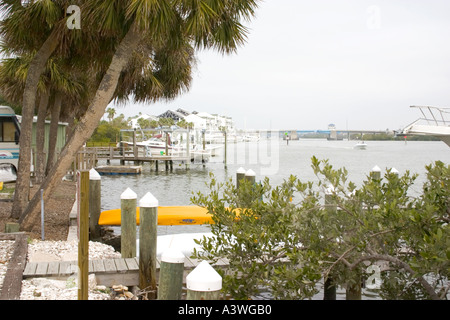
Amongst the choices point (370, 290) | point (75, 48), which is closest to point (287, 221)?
point (370, 290)

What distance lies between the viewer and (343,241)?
218 inches

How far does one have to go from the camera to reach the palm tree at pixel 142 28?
30.6 ft

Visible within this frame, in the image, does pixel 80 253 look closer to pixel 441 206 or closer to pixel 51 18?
pixel 441 206

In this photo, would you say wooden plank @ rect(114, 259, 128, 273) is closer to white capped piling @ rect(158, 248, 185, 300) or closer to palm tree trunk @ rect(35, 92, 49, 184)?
white capped piling @ rect(158, 248, 185, 300)

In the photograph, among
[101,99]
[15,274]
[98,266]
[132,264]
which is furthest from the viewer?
[101,99]

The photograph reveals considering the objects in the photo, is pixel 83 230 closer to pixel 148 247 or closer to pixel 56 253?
pixel 148 247

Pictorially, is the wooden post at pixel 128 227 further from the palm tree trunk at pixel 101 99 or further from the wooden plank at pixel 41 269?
the palm tree trunk at pixel 101 99

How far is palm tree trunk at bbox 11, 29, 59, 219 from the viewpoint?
1127cm

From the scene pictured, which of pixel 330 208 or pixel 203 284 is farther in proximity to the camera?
pixel 330 208

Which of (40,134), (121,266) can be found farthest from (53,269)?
(40,134)

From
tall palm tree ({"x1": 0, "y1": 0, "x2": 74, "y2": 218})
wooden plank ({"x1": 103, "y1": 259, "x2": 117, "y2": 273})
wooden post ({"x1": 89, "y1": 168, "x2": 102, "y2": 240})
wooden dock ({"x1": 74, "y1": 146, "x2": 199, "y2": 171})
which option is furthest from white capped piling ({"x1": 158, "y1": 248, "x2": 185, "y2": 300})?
wooden dock ({"x1": 74, "y1": 146, "x2": 199, "y2": 171})

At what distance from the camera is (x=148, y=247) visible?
734 cm

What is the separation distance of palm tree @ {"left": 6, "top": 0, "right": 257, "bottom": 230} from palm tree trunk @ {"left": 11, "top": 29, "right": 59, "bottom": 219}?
2.76ft

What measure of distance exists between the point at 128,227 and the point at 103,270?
1.45m
